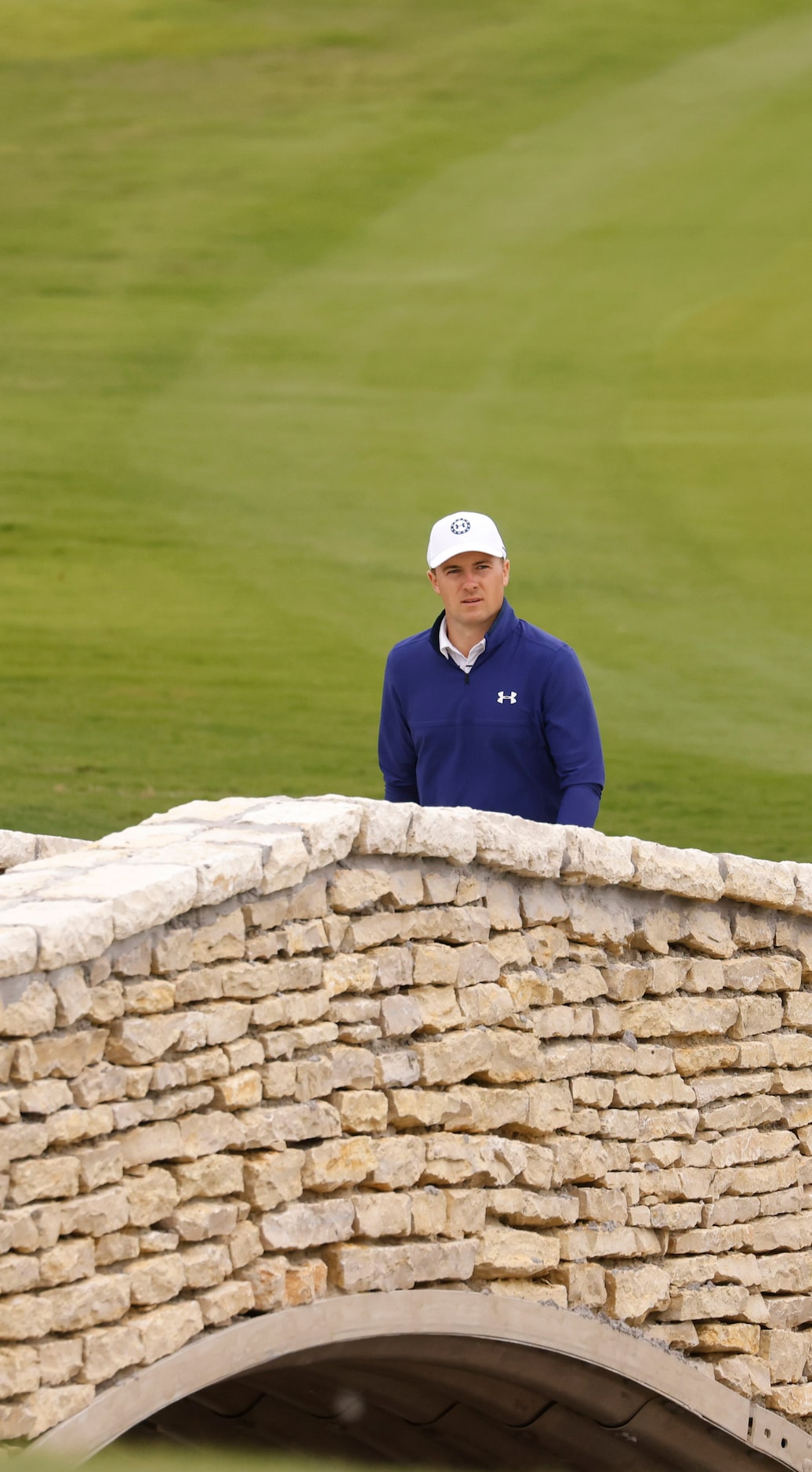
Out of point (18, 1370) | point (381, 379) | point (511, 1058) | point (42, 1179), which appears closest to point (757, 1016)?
point (511, 1058)

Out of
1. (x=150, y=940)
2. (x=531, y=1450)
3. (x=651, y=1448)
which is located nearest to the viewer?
(x=150, y=940)

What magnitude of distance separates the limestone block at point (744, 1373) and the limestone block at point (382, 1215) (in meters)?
1.63

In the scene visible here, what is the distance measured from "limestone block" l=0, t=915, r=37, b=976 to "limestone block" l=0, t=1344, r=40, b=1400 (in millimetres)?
979

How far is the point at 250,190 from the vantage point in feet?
79.9

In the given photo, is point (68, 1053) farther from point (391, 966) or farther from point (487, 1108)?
point (487, 1108)

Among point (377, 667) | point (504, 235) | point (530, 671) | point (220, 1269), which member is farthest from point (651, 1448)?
point (504, 235)

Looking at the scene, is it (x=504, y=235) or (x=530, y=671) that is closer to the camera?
(x=530, y=671)

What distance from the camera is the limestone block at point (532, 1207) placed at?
20.2 feet

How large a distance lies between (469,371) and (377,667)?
20.4 ft

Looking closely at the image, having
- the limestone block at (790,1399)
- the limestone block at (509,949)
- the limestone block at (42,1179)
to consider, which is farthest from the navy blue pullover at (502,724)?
the limestone block at (790,1399)

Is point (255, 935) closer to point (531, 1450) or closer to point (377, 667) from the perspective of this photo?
point (531, 1450)

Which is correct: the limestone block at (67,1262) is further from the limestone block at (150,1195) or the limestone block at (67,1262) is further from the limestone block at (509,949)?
the limestone block at (509,949)

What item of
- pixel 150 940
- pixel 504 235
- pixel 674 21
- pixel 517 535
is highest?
pixel 674 21

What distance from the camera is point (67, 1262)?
16.4 ft
